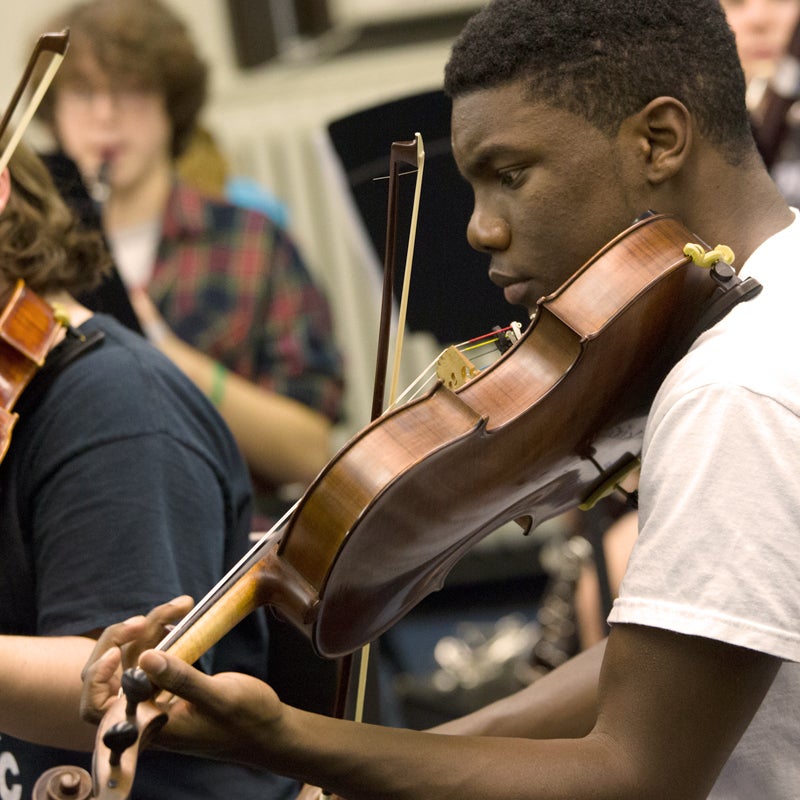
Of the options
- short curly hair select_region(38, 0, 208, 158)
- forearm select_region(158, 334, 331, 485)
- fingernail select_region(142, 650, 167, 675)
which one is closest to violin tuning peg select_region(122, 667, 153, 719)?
fingernail select_region(142, 650, 167, 675)

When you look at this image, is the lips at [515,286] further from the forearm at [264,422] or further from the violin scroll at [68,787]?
the forearm at [264,422]

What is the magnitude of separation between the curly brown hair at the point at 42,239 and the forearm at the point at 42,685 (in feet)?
1.20

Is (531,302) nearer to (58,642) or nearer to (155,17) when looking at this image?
(58,642)

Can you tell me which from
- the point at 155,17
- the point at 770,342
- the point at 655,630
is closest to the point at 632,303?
the point at 770,342

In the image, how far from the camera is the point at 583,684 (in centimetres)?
121

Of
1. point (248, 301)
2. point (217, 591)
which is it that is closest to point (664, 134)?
point (217, 591)

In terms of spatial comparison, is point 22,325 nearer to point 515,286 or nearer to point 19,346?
point 19,346

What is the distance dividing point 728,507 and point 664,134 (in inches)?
11.8

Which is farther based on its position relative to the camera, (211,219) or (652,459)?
(211,219)

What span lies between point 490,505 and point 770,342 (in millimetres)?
221

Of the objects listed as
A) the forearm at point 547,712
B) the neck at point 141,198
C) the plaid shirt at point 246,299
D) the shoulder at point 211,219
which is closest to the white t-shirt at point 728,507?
the forearm at point 547,712

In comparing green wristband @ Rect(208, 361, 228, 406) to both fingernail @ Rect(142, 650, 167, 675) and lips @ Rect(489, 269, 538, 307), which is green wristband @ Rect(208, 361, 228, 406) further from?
fingernail @ Rect(142, 650, 167, 675)

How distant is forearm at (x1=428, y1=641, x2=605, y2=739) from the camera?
1.20m

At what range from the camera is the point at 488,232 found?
1078mm
